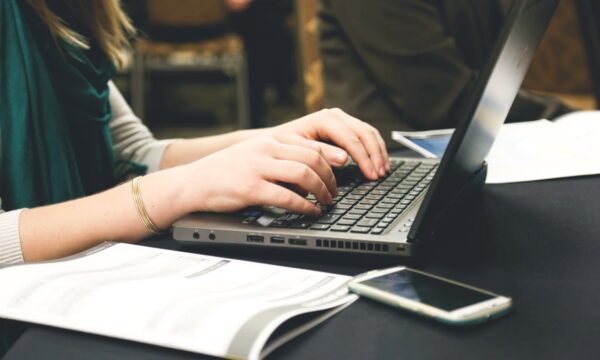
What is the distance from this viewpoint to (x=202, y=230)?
2.12 ft

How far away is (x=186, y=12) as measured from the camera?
396 centimetres

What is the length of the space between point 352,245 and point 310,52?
4.04 feet

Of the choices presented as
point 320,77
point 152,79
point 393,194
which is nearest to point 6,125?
point 393,194

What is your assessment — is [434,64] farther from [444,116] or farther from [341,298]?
[341,298]

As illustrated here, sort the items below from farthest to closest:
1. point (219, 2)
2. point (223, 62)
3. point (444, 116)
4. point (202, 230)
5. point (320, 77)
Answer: point (223, 62) → point (219, 2) → point (320, 77) → point (444, 116) → point (202, 230)

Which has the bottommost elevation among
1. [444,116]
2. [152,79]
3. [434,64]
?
[152,79]

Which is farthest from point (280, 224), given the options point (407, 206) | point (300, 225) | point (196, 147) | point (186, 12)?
point (186, 12)

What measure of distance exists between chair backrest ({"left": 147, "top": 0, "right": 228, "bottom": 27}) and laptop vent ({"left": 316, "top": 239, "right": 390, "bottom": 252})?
3535 millimetres

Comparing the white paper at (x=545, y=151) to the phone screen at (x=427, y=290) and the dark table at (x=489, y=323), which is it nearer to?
the dark table at (x=489, y=323)

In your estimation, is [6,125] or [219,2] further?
[219,2]

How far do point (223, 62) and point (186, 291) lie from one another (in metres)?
3.85

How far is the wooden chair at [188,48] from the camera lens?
3969 millimetres

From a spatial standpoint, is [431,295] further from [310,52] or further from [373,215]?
[310,52]

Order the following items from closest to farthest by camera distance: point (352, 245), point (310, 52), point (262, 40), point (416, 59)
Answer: point (352, 245)
point (416, 59)
point (310, 52)
point (262, 40)
